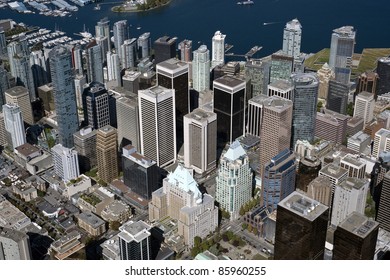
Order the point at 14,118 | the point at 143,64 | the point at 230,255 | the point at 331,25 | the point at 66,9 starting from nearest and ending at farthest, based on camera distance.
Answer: the point at 230,255, the point at 14,118, the point at 143,64, the point at 331,25, the point at 66,9

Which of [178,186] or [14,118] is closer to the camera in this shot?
[178,186]

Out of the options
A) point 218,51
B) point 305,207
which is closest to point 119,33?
point 218,51

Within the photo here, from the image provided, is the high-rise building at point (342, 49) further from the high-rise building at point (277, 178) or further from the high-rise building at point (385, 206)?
the high-rise building at point (385, 206)

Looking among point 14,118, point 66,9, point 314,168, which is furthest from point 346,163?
point 66,9

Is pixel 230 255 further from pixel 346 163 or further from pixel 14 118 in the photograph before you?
pixel 14 118

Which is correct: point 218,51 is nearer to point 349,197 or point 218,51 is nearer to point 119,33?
point 119,33

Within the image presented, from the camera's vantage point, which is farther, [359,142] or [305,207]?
[359,142]

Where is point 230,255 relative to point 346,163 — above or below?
below
